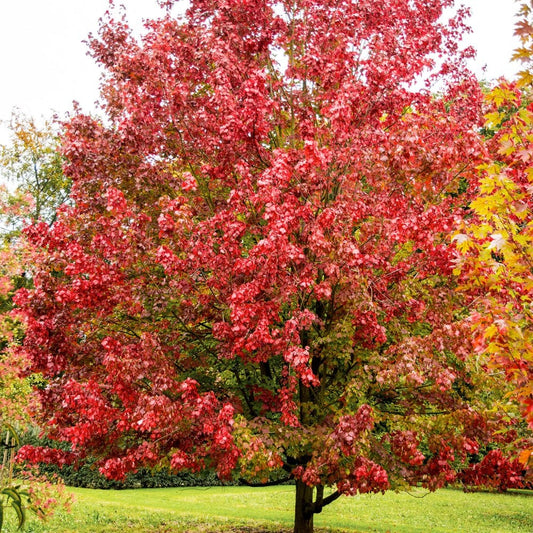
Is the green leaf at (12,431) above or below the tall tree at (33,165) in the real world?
below

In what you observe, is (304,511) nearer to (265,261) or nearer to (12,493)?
(265,261)

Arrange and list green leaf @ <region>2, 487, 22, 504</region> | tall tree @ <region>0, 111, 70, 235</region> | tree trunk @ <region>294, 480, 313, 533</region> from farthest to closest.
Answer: tall tree @ <region>0, 111, 70, 235</region>
tree trunk @ <region>294, 480, 313, 533</region>
green leaf @ <region>2, 487, 22, 504</region>

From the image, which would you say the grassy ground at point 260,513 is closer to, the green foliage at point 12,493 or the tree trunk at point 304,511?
the tree trunk at point 304,511

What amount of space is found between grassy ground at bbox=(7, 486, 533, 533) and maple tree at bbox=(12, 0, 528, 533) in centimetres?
566

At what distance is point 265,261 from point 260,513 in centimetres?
1200

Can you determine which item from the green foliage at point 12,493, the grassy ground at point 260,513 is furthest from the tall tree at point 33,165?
the green foliage at point 12,493

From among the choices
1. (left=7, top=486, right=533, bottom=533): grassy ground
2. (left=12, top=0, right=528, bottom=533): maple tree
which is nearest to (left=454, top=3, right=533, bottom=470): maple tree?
(left=12, top=0, right=528, bottom=533): maple tree

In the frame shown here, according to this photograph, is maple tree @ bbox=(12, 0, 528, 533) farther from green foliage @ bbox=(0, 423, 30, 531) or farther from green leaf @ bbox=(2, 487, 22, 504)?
green leaf @ bbox=(2, 487, 22, 504)

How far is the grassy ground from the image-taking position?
12.3m

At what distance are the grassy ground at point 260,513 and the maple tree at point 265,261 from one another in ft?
18.6

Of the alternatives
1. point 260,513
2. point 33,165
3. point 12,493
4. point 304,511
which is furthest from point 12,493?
point 33,165

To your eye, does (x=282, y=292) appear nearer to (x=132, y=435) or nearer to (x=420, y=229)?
(x=420, y=229)

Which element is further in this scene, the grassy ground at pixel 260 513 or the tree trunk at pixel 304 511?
the grassy ground at pixel 260 513

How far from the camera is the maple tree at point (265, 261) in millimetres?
6383
